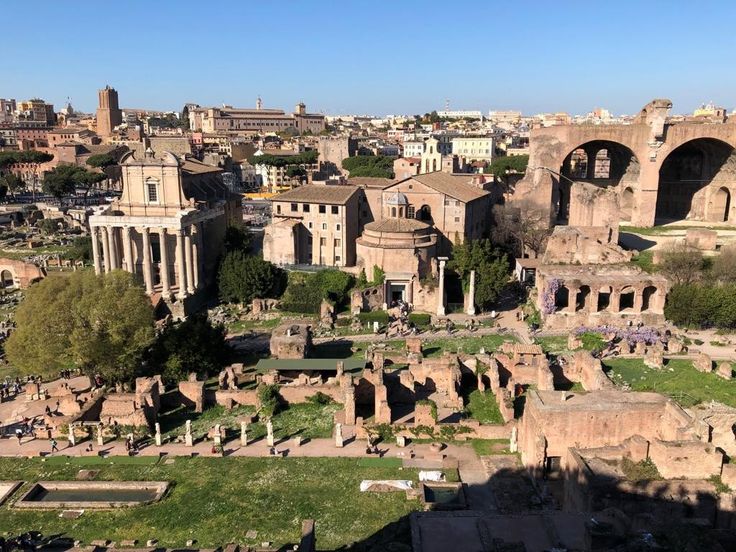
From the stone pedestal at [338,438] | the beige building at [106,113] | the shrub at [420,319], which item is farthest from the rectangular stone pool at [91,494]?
the beige building at [106,113]

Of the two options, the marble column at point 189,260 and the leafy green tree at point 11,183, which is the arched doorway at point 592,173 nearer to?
the marble column at point 189,260

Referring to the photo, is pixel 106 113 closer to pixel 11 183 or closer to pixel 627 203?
pixel 11 183

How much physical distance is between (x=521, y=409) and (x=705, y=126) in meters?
40.8

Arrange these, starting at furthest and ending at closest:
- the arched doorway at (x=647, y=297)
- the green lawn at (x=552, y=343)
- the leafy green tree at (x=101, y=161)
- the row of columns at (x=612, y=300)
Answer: the leafy green tree at (x=101, y=161) → the arched doorway at (x=647, y=297) → the row of columns at (x=612, y=300) → the green lawn at (x=552, y=343)

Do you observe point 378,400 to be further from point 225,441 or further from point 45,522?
point 45,522

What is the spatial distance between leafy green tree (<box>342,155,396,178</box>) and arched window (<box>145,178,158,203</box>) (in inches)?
1721

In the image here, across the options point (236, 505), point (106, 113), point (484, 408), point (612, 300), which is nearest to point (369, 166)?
point (612, 300)

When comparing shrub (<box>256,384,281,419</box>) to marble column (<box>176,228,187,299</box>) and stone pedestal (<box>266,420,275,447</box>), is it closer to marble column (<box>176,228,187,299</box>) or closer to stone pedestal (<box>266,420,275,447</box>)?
stone pedestal (<box>266,420,275,447</box>)

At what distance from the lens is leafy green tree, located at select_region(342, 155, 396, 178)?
87.4 meters

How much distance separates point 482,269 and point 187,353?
20.2 metres

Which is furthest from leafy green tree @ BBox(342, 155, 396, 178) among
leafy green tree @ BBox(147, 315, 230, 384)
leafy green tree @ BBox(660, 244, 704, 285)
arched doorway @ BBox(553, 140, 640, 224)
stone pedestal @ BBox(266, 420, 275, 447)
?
stone pedestal @ BBox(266, 420, 275, 447)

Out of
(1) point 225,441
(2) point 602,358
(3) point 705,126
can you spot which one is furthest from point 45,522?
(3) point 705,126

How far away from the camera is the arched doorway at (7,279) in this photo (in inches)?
2190

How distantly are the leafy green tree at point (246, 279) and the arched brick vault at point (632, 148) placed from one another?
24662 millimetres
